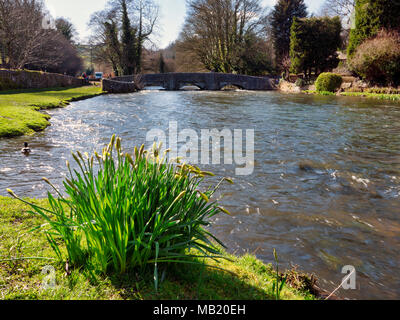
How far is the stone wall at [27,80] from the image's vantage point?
2197cm

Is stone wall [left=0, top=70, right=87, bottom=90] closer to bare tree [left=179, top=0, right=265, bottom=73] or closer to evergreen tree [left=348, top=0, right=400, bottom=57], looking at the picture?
bare tree [left=179, top=0, right=265, bottom=73]

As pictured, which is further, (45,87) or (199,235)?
(45,87)

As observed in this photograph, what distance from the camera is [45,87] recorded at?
92.1ft

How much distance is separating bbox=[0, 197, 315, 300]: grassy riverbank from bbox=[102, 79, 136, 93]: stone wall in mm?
31852

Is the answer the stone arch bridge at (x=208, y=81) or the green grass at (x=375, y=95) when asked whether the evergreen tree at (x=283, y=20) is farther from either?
the green grass at (x=375, y=95)

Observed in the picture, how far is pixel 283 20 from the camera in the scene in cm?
4859

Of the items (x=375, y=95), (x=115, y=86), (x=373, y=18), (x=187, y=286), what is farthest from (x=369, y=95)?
(x=187, y=286)

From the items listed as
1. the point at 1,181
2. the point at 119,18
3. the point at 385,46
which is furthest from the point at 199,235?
the point at 119,18

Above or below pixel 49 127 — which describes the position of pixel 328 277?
below

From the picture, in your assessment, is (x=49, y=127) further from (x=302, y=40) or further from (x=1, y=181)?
(x=302, y=40)

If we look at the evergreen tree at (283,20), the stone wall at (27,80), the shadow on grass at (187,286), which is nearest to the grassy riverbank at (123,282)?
the shadow on grass at (187,286)

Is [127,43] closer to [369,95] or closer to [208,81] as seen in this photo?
[208,81]

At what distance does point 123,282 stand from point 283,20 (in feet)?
178
